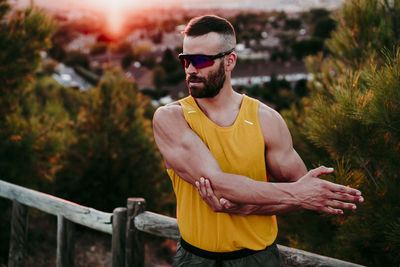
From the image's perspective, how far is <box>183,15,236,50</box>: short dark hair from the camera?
1814mm

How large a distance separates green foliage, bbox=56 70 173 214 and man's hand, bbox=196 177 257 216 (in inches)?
197

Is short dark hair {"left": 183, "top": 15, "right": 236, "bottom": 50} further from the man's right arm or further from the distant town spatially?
the distant town

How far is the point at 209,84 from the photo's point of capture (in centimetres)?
186

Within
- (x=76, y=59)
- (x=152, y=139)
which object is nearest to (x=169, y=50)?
(x=76, y=59)

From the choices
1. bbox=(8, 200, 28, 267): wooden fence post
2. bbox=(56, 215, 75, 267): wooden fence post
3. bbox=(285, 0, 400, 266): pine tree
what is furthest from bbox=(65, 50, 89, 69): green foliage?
bbox=(285, 0, 400, 266): pine tree

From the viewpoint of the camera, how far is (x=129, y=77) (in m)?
7.14

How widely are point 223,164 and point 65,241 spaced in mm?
1927

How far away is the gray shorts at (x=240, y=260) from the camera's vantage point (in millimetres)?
1849

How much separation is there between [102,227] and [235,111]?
161cm

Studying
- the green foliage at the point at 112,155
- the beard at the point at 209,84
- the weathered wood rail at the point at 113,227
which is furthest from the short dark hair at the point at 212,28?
the green foliage at the point at 112,155

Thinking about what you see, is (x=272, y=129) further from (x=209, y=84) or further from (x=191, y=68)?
(x=191, y=68)

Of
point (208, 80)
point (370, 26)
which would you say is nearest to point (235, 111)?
point (208, 80)

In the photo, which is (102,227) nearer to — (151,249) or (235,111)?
(235,111)

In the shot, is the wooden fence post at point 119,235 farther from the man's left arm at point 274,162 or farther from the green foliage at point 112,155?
the green foliage at point 112,155
